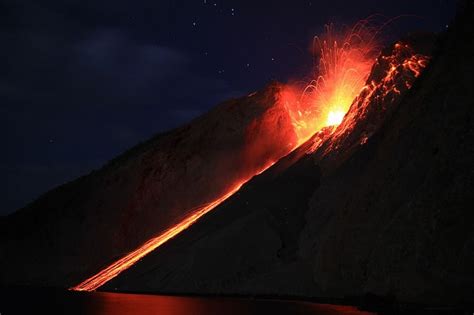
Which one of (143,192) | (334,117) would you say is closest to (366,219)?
(334,117)

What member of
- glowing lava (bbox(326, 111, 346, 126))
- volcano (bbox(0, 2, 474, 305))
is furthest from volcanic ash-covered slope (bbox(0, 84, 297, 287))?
glowing lava (bbox(326, 111, 346, 126))

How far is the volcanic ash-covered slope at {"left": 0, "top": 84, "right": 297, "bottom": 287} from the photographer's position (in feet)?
168

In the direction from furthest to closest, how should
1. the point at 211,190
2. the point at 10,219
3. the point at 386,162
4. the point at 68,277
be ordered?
the point at 10,219 < the point at 68,277 < the point at 211,190 < the point at 386,162

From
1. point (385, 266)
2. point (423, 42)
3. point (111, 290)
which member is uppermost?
point (423, 42)

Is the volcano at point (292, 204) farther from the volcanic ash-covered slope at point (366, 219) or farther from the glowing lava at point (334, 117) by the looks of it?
the glowing lava at point (334, 117)

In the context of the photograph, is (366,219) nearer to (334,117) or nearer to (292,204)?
(292,204)

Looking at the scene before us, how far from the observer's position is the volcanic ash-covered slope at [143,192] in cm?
5119

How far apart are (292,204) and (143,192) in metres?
24.8

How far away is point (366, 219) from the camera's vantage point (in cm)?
2294

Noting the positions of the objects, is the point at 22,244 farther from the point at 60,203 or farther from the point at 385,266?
the point at 385,266

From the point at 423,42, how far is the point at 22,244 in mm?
47988

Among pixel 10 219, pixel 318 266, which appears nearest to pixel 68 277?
pixel 10 219

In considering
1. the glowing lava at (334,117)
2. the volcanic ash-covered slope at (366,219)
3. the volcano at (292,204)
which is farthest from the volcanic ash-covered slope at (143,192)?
the volcanic ash-covered slope at (366,219)

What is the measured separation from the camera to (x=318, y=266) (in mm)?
25469
